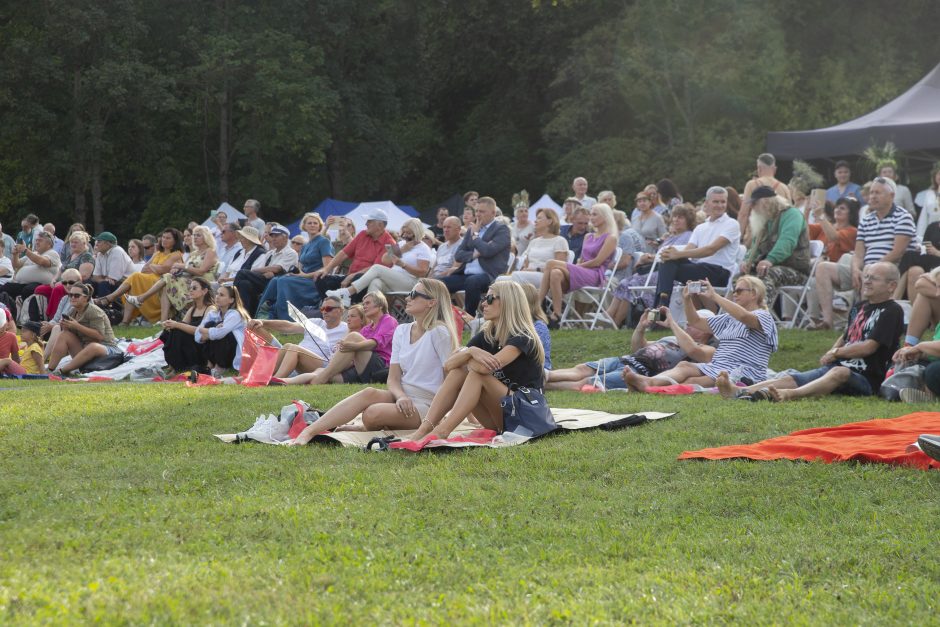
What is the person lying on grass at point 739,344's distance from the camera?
10203 mm

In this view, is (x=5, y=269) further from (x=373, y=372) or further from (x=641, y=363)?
(x=641, y=363)

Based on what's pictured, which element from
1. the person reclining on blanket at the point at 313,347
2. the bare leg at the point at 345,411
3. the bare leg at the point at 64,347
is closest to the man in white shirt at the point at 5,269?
the bare leg at the point at 64,347

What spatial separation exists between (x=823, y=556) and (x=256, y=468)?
3.31 m

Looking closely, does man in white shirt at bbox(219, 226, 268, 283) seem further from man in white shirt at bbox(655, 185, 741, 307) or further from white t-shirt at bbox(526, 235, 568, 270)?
man in white shirt at bbox(655, 185, 741, 307)

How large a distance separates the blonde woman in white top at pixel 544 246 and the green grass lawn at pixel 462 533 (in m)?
6.81

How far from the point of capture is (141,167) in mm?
37375

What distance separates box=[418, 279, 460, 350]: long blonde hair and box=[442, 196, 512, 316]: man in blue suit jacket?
6157mm

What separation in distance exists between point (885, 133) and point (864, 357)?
964 cm

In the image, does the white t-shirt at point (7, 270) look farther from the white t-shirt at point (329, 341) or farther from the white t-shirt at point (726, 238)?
the white t-shirt at point (726, 238)

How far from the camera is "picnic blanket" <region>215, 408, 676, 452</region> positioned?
7.53m

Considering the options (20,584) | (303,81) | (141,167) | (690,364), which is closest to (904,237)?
(690,364)

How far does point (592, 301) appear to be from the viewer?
14883mm

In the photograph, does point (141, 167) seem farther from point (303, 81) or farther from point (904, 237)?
point (904, 237)

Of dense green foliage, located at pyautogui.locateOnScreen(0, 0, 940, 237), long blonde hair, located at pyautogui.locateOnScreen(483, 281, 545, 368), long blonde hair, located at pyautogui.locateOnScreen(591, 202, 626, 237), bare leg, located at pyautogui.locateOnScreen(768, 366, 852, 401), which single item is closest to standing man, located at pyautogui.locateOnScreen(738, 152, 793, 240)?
long blonde hair, located at pyautogui.locateOnScreen(591, 202, 626, 237)
